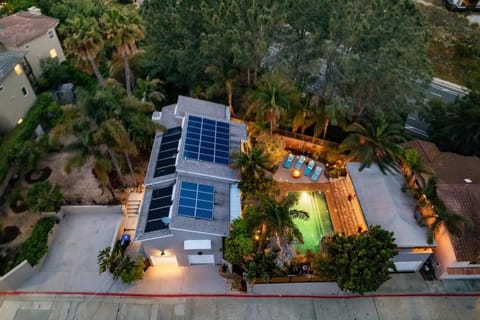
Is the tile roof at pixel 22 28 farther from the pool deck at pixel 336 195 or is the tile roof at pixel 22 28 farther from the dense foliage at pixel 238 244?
the dense foliage at pixel 238 244

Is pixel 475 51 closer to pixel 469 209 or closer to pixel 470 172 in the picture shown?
pixel 470 172

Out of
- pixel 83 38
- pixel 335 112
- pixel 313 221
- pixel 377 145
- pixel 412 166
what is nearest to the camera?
pixel 412 166

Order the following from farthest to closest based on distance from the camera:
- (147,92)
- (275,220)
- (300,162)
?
(147,92), (300,162), (275,220)

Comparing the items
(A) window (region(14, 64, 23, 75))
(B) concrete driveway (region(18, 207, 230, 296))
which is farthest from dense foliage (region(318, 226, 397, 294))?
(A) window (region(14, 64, 23, 75))

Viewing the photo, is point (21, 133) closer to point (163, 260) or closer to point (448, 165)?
point (163, 260)

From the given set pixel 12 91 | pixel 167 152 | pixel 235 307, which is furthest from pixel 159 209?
pixel 12 91

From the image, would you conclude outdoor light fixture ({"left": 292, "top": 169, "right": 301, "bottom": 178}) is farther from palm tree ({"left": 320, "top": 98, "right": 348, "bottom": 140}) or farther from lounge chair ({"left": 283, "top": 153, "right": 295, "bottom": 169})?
palm tree ({"left": 320, "top": 98, "right": 348, "bottom": 140})
